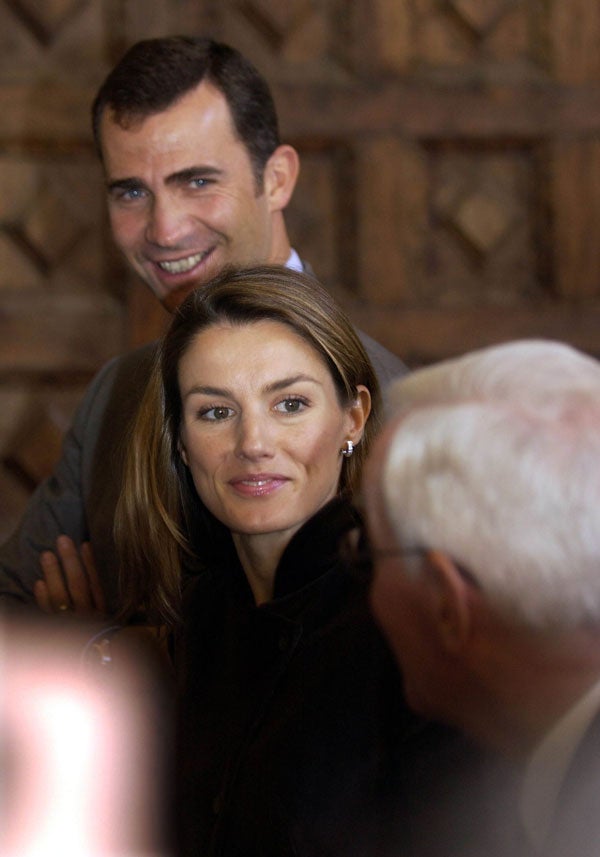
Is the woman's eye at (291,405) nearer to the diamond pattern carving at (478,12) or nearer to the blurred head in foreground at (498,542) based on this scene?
the blurred head in foreground at (498,542)

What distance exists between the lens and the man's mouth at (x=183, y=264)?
168 centimetres

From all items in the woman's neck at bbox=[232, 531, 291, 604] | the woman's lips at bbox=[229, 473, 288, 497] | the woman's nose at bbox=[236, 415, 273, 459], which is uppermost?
the woman's nose at bbox=[236, 415, 273, 459]

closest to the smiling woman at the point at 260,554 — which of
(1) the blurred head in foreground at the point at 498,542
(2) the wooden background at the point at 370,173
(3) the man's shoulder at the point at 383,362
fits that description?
(1) the blurred head in foreground at the point at 498,542

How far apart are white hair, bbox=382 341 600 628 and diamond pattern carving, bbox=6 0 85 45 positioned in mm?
1875

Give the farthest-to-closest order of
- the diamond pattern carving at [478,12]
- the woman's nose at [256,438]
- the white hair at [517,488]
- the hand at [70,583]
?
the diamond pattern carving at [478,12]
the hand at [70,583]
the woman's nose at [256,438]
the white hair at [517,488]

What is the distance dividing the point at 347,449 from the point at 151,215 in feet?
2.30

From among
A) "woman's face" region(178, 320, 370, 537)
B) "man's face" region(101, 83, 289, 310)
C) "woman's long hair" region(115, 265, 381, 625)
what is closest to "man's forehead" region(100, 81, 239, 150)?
"man's face" region(101, 83, 289, 310)

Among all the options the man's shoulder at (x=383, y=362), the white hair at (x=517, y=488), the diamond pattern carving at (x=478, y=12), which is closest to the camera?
the white hair at (x=517, y=488)

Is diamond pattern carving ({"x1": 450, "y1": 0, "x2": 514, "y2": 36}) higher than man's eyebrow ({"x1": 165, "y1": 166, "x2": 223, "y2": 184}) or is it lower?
higher

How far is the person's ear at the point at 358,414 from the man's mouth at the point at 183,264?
63 cm

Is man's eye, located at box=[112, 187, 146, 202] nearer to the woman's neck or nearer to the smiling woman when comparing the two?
the smiling woman

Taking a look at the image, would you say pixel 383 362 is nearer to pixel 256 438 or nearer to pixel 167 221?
pixel 167 221

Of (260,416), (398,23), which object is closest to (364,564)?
(260,416)

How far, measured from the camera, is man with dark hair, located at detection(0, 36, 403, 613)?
1594mm
